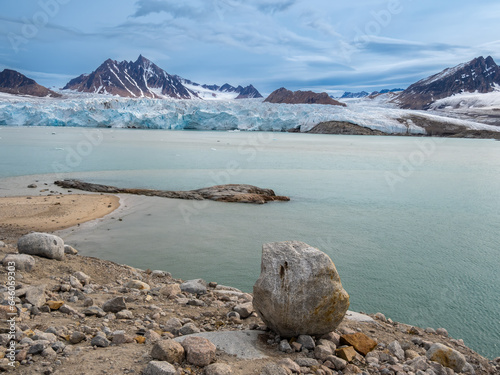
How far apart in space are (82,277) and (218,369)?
10.8 ft

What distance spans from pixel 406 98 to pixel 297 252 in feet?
549

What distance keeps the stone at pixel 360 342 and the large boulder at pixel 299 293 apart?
0.58 feet

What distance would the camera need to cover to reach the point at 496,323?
5766 mm

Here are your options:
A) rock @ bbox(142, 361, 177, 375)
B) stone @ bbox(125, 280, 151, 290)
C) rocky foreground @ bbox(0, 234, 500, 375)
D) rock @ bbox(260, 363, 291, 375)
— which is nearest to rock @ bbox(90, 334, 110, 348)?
rocky foreground @ bbox(0, 234, 500, 375)

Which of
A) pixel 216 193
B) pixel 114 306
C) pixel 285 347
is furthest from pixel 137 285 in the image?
pixel 216 193

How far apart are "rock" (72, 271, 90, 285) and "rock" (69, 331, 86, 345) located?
213 cm

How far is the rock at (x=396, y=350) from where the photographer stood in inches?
151

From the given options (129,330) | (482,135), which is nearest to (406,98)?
(482,135)

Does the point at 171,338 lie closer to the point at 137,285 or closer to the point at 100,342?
the point at 100,342

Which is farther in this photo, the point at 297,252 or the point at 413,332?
the point at 413,332

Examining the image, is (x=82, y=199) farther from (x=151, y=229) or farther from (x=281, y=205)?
(x=281, y=205)

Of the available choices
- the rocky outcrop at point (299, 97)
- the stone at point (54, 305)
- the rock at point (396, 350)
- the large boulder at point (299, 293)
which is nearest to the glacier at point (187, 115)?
the rocky outcrop at point (299, 97)

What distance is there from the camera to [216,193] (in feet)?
47.6

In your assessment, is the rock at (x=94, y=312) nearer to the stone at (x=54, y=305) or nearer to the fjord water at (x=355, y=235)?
the stone at (x=54, y=305)
